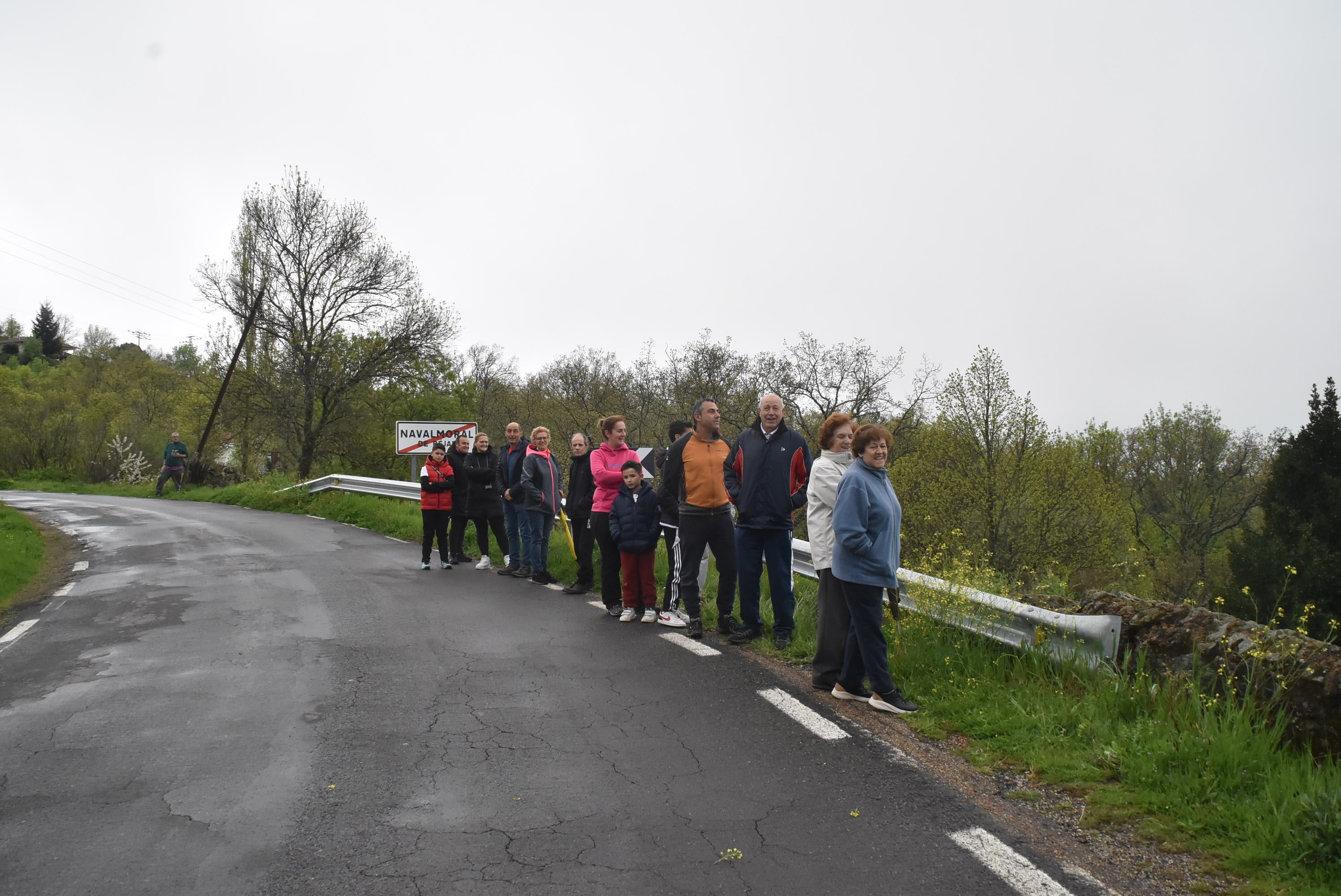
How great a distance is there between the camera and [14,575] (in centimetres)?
1052

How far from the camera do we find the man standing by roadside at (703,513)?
7.50m

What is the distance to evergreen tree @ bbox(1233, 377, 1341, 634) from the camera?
111 ft

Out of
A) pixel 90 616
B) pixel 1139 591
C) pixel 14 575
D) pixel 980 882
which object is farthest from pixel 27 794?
pixel 1139 591

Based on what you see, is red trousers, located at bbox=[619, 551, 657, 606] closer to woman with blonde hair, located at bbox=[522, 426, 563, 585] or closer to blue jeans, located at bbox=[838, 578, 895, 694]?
woman with blonde hair, located at bbox=[522, 426, 563, 585]

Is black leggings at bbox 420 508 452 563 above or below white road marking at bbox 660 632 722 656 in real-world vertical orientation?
above

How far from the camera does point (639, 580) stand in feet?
27.2

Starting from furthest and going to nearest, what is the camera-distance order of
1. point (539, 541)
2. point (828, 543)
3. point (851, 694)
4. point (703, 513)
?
point (539, 541), point (703, 513), point (828, 543), point (851, 694)

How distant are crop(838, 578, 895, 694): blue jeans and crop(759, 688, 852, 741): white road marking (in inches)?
15.2

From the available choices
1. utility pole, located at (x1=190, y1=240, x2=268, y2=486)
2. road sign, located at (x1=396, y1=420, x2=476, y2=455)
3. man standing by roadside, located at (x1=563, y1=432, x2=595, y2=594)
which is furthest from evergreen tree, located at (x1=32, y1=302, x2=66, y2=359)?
man standing by roadside, located at (x1=563, y1=432, x2=595, y2=594)

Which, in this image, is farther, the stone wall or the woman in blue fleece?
the woman in blue fleece

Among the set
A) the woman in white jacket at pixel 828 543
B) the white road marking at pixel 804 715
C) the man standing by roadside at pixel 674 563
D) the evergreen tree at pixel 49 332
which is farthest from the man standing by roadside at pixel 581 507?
the evergreen tree at pixel 49 332

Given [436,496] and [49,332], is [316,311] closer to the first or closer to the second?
[436,496]

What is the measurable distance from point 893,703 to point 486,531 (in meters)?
7.65

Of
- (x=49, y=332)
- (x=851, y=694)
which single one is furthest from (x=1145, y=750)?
(x=49, y=332)
